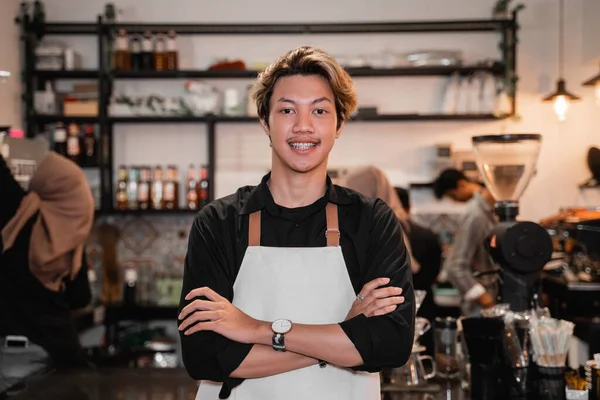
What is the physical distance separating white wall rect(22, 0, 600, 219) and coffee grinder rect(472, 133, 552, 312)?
2.90 metres

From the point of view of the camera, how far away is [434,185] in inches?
199

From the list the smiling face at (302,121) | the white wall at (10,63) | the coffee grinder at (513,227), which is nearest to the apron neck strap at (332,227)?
the smiling face at (302,121)

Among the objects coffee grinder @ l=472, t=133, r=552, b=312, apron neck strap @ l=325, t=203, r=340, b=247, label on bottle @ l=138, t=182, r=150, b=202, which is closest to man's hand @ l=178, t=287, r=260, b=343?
apron neck strap @ l=325, t=203, r=340, b=247

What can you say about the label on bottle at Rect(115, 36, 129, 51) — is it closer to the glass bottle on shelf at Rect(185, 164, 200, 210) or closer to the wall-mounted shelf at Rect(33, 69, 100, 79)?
the wall-mounted shelf at Rect(33, 69, 100, 79)

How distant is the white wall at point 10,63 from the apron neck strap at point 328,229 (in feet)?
12.4

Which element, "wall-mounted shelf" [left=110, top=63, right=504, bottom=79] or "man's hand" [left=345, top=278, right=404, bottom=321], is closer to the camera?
"man's hand" [left=345, top=278, right=404, bottom=321]

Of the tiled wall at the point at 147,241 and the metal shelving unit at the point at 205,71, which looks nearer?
the metal shelving unit at the point at 205,71

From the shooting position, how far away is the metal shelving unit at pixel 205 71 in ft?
16.4

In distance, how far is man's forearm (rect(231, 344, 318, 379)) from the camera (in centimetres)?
150

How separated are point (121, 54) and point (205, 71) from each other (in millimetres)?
642

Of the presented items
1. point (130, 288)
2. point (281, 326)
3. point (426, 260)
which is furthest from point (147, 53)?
point (281, 326)

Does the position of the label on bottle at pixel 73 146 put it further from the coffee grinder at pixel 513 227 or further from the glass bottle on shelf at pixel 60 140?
the coffee grinder at pixel 513 227

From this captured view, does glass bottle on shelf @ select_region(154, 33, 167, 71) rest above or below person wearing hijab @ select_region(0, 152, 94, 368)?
above

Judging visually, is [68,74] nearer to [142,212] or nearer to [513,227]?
[142,212]
